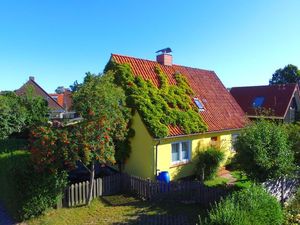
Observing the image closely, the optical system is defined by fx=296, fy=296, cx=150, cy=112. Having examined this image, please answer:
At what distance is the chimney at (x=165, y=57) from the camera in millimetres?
22114

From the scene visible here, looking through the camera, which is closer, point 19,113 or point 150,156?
point 150,156

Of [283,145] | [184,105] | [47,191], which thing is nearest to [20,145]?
[47,191]

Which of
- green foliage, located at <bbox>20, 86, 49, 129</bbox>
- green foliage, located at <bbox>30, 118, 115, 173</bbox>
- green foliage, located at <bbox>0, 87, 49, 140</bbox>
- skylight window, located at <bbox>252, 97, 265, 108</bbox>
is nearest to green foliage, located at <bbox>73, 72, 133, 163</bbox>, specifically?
green foliage, located at <bbox>30, 118, 115, 173</bbox>

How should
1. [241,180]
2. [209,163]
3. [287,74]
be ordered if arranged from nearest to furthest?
1. [241,180]
2. [209,163]
3. [287,74]

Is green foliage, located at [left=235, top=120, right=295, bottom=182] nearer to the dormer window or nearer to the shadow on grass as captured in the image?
the shadow on grass

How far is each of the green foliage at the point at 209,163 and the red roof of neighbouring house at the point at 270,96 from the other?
571 inches

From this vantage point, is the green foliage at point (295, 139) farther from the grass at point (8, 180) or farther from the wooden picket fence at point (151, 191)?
the grass at point (8, 180)

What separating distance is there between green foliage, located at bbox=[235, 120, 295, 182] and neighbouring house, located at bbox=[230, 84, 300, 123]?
17822mm

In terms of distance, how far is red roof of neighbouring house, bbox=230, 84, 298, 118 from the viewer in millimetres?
32688

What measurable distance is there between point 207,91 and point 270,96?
51.6 feet

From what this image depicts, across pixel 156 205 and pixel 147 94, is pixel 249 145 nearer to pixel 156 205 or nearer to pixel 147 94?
pixel 156 205

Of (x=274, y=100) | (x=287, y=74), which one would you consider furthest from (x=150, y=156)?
(x=287, y=74)

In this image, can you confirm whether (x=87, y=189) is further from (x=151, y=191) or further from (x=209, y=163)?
(x=209, y=163)

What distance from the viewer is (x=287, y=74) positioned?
2426 inches
